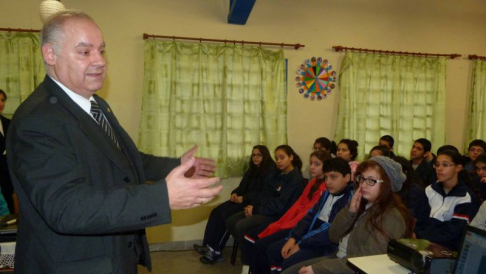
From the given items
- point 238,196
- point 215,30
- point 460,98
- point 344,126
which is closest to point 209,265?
point 238,196

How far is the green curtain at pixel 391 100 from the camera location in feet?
15.2

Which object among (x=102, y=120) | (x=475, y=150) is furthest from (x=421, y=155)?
(x=102, y=120)

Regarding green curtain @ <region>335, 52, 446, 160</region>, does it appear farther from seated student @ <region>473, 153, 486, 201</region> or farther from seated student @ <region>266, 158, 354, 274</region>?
seated student @ <region>266, 158, 354, 274</region>

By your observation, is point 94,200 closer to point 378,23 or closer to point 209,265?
point 209,265

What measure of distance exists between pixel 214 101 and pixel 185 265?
5.84 ft

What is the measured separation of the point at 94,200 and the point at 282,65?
378 cm

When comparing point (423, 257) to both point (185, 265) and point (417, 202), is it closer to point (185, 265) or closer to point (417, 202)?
point (417, 202)

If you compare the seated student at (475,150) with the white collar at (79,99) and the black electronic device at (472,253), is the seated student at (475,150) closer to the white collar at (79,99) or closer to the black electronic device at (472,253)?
the black electronic device at (472,253)

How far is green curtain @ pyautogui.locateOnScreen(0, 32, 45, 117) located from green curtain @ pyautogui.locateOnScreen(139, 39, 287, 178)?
3.65 feet

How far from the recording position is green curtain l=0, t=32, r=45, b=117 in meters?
3.77

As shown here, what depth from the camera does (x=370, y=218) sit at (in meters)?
2.16

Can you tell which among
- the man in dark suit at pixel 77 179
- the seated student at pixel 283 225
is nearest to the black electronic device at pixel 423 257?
the man in dark suit at pixel 77 179

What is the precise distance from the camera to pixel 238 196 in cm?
418

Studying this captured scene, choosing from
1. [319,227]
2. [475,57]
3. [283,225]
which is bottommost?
[283,225]
